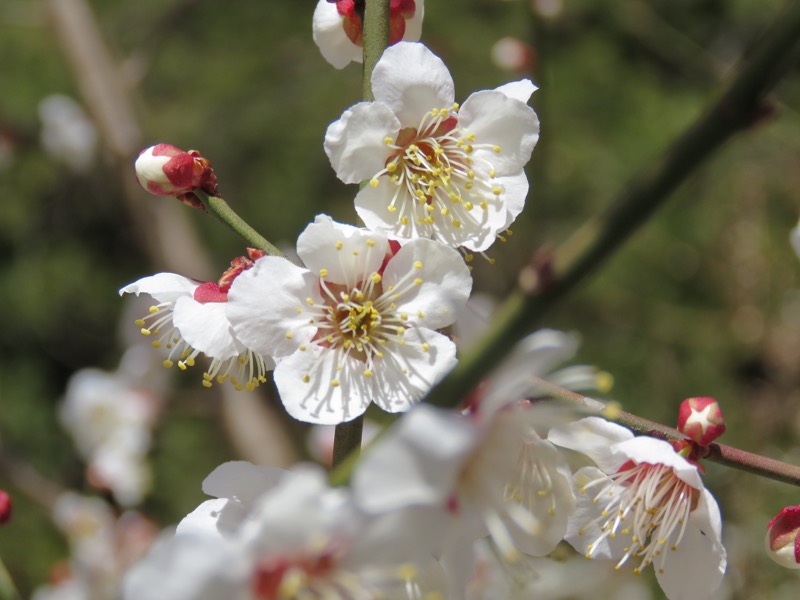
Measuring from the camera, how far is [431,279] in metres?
0.81

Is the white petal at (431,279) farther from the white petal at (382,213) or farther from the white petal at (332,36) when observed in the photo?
the white petal at (332,36)

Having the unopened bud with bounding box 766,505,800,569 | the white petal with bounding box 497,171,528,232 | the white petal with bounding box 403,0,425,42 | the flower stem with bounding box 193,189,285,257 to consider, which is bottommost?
the unopened bud with bounding box 766,505,800,569

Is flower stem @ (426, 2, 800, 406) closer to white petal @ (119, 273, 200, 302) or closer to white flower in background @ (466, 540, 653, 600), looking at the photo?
white petal @ (119, 273, 200, 302)

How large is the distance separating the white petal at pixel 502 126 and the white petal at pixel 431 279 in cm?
16

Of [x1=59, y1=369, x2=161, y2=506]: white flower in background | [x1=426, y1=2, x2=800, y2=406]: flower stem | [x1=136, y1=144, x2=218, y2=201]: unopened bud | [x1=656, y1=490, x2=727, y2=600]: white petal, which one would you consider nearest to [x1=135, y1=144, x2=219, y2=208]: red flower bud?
[x1=136, y1=144, x2=218, y2=201]: unopened bud

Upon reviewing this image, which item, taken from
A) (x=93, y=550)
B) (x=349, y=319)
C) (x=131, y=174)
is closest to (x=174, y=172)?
(x=349, y=319)

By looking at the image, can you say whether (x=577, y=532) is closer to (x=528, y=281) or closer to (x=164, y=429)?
(x=528, y=281)

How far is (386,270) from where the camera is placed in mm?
844

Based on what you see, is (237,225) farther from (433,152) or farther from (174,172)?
(433,152)

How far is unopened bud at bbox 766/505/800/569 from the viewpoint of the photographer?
0.89m

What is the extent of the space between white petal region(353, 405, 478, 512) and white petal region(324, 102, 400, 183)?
44cm

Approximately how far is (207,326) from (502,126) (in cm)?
37

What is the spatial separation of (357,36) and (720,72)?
1.99 m

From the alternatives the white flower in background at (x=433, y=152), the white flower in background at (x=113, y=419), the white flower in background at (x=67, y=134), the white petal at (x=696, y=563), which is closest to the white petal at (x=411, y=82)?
the white flower in background at (x=433, y=152)
